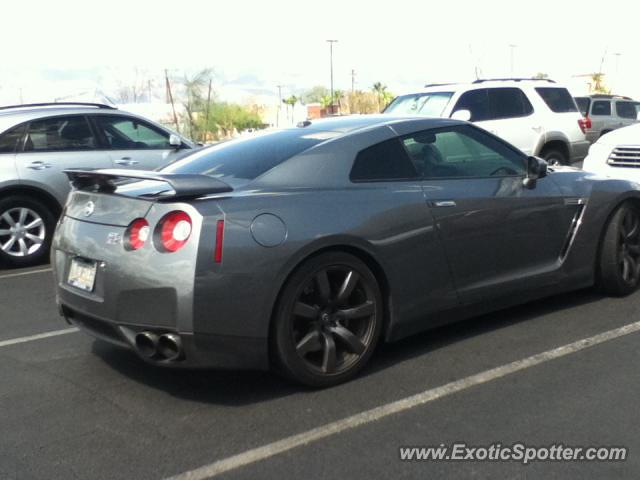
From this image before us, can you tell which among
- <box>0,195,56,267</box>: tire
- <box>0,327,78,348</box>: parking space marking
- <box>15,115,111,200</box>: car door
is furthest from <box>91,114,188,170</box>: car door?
<box>0,327,78,348</box>: parking space marking

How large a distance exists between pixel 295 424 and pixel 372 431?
392mm

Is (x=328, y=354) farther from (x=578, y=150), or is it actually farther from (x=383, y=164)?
(x=578, y=150)

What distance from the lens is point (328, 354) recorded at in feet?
14.4

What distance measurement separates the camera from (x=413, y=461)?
357 centimetres

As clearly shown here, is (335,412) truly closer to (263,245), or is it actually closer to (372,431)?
(372,431)

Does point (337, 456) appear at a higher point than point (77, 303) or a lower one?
lower

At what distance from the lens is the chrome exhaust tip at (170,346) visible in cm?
401

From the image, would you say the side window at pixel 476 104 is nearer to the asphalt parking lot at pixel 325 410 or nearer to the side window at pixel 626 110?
the asphalt parking lot at pixel 325 410

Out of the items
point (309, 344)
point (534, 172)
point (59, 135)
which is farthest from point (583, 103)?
point (309, 344)

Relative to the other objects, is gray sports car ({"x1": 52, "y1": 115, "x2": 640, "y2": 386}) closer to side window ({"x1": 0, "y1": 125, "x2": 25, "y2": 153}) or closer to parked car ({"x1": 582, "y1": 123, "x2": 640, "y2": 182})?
parked car ({"x1": 582, "y1": 123, "x2": 640, "y2": 182})

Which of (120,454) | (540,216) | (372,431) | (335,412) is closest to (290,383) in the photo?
(335,412)

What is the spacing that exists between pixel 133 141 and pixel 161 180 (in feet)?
18.1

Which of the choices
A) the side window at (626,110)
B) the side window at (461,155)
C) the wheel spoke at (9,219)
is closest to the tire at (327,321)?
the side window at (461,155)

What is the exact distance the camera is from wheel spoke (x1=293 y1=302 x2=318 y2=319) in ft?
14.0
